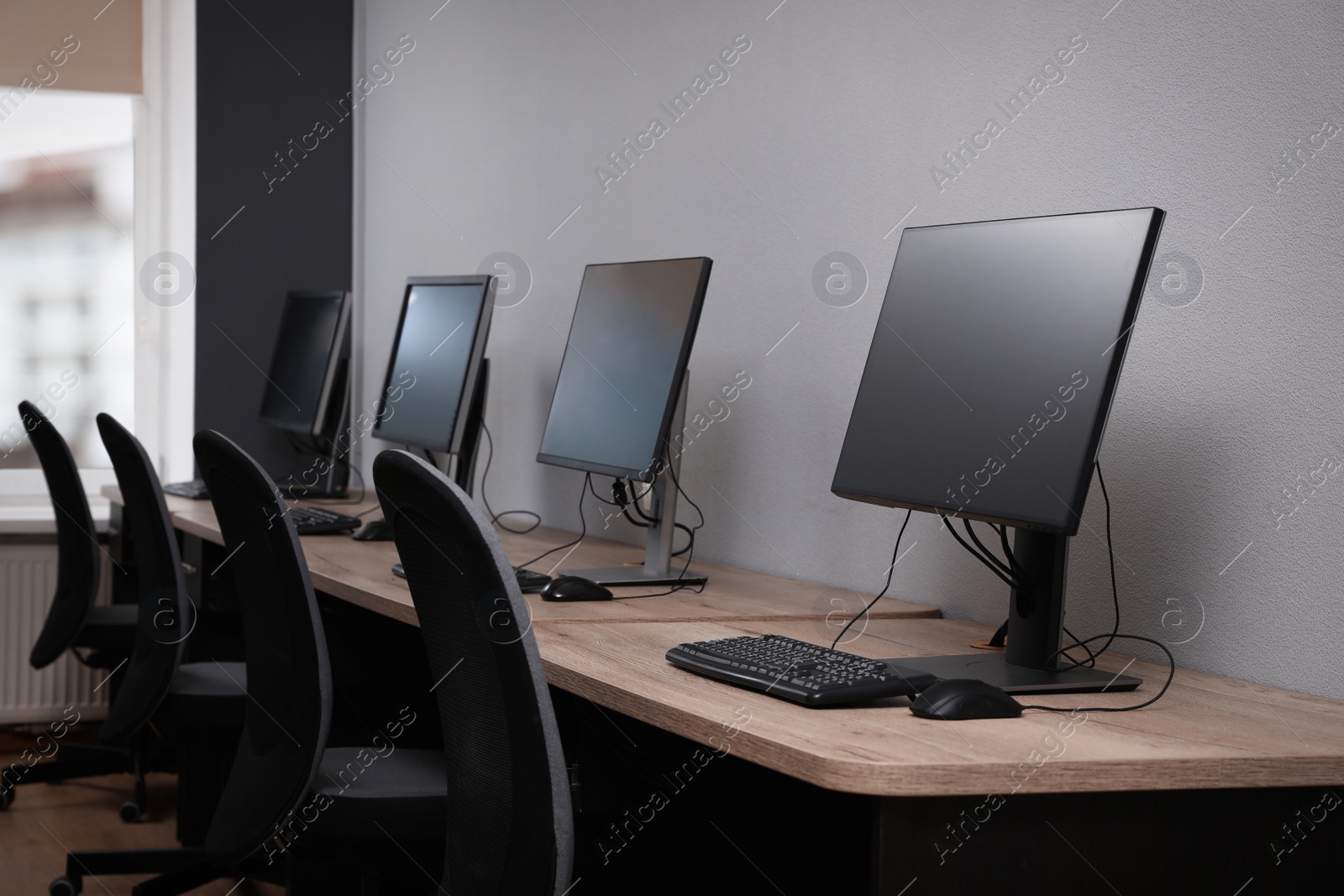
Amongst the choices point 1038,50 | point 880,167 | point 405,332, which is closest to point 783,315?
point 880,167

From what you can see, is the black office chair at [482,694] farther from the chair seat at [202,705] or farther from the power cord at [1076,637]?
the chair seat at [202,705]

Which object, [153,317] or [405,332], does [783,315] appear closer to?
[405,332]

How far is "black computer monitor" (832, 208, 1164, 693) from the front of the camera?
1.39 meters

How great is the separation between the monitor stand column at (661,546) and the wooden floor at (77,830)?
4.47 feet

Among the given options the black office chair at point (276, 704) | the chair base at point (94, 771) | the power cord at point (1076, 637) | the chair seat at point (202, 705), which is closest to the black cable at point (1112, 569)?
the power cord at point (1076, 637)

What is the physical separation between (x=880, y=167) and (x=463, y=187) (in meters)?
1.88

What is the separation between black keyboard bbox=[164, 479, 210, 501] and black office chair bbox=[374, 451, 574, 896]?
233 centimetres

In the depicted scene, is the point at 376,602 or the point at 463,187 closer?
the point at 376,602

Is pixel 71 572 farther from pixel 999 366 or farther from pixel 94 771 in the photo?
pixel 999 366

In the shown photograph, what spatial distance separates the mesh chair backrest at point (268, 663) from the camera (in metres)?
1.81

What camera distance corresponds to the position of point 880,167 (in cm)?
224

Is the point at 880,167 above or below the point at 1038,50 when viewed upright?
below

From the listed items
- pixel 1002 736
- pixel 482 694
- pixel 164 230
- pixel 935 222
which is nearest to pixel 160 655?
pixel 482 694

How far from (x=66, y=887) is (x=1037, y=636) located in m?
2.33
